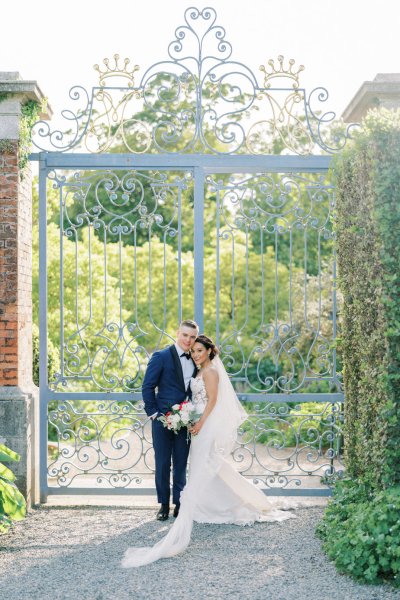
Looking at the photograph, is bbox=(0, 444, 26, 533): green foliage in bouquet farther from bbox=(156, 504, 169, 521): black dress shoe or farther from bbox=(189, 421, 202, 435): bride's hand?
bbox=(189, 421, 202, 435): bride's hand

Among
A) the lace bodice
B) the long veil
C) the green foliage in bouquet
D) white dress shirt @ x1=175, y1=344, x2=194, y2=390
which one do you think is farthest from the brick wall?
the long veil

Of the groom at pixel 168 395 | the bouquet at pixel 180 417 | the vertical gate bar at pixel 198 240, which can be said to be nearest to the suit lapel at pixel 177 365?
the groom at pixel 168 395

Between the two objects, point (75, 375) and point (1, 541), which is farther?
point (75, 375)

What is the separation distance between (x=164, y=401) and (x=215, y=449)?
1.99 feet

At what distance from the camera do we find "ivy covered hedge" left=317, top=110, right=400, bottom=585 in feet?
17.0

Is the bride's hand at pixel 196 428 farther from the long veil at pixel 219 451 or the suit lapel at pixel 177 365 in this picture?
the suit lapel at pixel 177 365

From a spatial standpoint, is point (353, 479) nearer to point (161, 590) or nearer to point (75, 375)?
point (161, 590)

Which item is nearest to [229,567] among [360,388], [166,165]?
[360,388]

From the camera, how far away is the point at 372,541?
512 centimetres

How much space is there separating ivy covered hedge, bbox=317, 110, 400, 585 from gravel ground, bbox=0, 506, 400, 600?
24cm

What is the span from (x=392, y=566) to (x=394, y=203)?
2354 millimetres

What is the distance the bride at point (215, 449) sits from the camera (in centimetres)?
673

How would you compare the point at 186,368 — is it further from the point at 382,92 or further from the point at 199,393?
the point at 382,92

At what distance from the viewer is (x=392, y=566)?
198 inches
